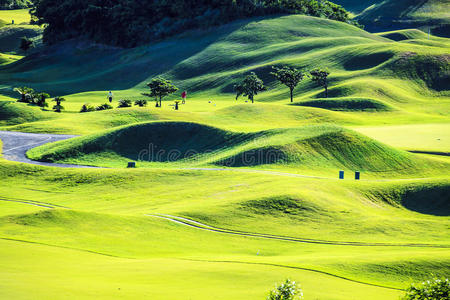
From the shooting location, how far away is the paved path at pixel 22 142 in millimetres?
71250

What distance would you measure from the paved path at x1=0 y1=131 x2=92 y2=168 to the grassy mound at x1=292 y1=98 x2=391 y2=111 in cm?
5399

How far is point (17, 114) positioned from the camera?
4097 inches

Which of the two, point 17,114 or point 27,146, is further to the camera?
point 17,114

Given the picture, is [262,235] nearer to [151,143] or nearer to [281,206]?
[281,206]

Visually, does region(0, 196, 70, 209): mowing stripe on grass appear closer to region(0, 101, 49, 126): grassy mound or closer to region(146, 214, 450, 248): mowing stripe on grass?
region(146, 214, 450, 248): mowing stripe on grass

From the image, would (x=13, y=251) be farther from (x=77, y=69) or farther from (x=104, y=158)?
(x=77, y=69)

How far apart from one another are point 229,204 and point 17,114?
66.7m

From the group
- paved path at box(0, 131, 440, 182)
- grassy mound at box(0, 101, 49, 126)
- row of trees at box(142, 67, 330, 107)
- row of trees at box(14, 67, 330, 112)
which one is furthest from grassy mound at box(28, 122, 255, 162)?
row of trees at box(142, 67, 330, 107)

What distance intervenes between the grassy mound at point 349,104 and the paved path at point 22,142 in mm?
53987

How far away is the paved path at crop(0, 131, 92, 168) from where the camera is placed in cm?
7125

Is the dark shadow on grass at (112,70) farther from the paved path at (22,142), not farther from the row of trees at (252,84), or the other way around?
the paved path at (22,142)

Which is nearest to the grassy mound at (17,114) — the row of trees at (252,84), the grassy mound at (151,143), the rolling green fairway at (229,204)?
the rolling green fairway at (229,204)

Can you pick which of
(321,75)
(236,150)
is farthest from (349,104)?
(236,150)

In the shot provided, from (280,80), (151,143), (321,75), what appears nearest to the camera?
(151,143)
